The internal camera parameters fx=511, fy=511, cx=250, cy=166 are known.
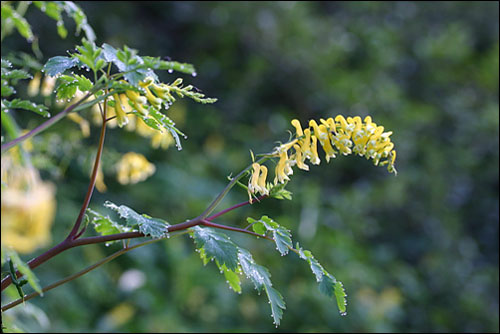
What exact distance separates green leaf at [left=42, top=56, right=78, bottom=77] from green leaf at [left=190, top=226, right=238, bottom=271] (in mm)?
260

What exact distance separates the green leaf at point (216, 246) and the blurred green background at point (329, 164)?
1.77 metres

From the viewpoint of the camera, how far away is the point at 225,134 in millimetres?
3557

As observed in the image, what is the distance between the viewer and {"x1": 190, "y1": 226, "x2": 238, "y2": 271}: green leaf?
627 mm

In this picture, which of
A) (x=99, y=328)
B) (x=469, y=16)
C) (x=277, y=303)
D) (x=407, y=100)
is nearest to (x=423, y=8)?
(x=469, y=16)

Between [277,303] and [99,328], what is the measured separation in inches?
63.9

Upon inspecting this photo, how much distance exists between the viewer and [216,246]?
638 mm

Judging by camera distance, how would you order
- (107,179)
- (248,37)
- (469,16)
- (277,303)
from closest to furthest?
(277,303) < (107,179) < (248,37) < (469,16)

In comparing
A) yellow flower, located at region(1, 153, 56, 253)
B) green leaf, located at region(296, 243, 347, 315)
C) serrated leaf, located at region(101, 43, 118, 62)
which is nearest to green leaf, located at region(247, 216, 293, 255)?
green leaf, located at region(296, 243, 347, 315)

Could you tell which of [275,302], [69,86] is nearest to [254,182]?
[275,302]

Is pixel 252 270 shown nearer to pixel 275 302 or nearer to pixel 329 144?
pixel 275 302

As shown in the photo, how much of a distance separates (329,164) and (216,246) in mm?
2878

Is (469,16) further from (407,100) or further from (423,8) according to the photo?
(407,100)

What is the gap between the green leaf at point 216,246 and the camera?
627 mm

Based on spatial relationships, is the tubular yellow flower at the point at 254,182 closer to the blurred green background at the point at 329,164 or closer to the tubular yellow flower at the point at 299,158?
the tubular yellow flower at the point at 299,158
